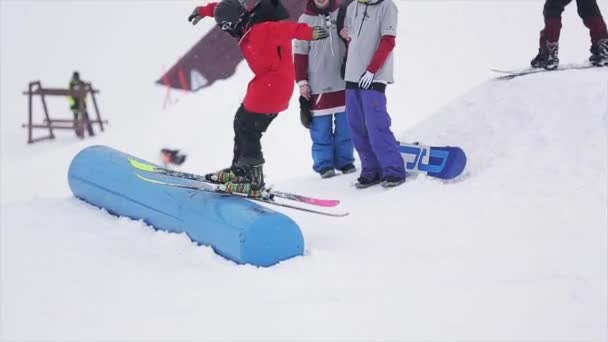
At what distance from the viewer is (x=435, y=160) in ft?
Answer: 16.6

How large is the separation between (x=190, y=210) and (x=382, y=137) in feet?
5.73

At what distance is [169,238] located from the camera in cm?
404

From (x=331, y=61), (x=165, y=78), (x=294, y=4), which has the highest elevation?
(x=294, y=4)

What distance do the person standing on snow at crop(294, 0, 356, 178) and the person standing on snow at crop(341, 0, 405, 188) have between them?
1.17 ft

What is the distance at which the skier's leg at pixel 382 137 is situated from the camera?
4953 millimetres

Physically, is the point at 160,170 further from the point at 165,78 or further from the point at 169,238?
the point at 165,78

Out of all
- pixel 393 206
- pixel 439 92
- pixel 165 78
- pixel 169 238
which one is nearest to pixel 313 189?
pixel 393 206

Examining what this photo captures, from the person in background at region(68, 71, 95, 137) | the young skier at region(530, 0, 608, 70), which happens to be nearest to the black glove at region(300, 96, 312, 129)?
the young skier at region(530, 0, 608, 70)

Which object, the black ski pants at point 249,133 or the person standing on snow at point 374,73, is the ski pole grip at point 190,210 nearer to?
the black ski pants at point 249,133

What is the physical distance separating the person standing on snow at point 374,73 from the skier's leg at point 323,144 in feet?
1.82

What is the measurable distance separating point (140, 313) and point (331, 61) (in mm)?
3291

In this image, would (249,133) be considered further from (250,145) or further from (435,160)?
(435,160)

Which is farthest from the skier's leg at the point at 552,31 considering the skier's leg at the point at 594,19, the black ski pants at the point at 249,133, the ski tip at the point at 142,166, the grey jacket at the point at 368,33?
the ski tip at the point at 142,166

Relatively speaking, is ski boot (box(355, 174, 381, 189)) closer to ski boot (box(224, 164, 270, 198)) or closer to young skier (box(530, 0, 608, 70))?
ski boot (box(224, 164, 270, 198))
